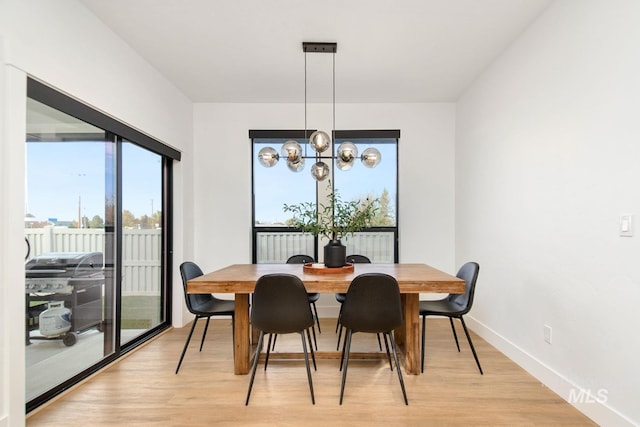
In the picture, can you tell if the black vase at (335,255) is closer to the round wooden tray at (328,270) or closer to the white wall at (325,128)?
the round wooden tray at (328,270)

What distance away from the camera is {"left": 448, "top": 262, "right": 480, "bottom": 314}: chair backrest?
2.71 m

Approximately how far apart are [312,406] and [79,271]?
207 cm

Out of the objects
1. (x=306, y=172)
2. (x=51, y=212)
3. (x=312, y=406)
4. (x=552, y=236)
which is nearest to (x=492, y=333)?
(x=552, y=236)

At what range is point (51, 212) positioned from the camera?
7.66 ft

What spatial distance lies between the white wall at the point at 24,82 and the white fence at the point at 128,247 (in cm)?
35

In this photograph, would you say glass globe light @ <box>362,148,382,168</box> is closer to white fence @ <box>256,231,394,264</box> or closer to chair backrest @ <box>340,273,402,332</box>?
chair backrest @ <box>340,273,402,332</box>

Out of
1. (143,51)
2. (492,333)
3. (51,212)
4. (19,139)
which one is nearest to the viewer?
(19,139)

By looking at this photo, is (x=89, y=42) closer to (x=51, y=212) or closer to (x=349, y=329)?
(x=51, y=212)

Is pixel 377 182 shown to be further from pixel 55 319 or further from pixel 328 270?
pixel 55 319

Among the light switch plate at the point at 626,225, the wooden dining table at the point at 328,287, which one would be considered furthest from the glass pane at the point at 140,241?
the light switch plate at the point at 626,225

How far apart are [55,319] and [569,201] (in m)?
3.75

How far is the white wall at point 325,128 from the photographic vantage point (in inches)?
173

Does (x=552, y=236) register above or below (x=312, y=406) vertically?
above

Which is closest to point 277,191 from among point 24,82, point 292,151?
point 292,151
